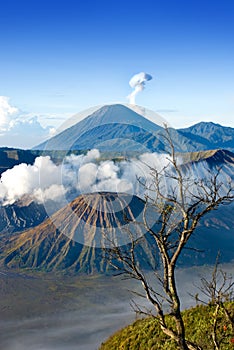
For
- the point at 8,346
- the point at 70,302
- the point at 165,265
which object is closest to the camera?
the point at 165,265

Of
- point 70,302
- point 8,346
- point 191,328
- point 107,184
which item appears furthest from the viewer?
point 70,302

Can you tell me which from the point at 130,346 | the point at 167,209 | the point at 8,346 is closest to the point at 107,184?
the point at 8,346

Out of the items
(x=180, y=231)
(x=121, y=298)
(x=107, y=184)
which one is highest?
(x=180, y=231)

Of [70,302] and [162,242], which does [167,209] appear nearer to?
[162,242]

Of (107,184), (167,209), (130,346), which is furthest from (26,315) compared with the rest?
(167,209)

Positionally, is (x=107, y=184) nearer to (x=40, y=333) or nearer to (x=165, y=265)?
(x=40, y=333)

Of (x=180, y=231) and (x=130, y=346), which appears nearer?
(x=180, y=231)

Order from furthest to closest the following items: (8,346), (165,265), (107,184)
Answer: (107,184) → (8,346) → (165,265)

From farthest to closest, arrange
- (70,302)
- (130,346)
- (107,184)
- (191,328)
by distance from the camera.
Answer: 1. (70,302)
2. (107,184)
3. (130,346)
4. (191,328)

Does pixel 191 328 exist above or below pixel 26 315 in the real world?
above
